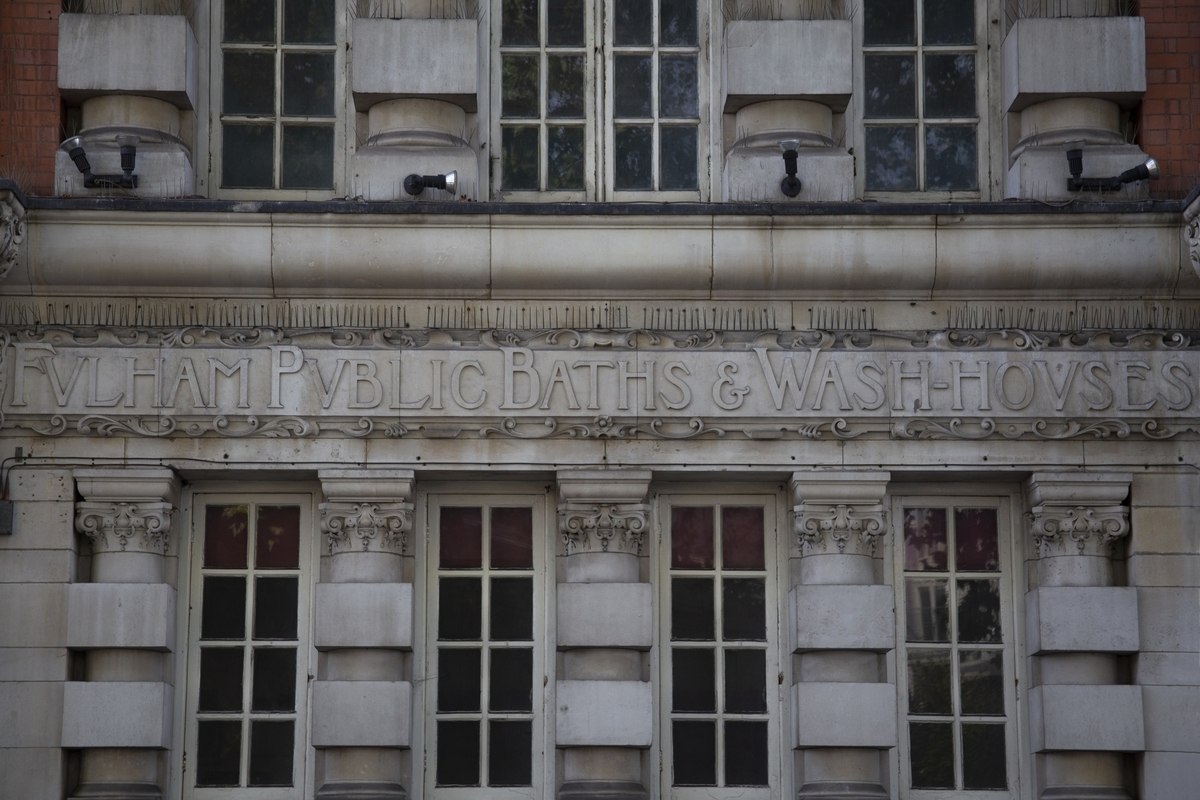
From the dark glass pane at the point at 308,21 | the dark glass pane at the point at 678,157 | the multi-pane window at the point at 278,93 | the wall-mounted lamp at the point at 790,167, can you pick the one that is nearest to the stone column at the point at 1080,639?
the wall-mounted lamp at the point at 790,167

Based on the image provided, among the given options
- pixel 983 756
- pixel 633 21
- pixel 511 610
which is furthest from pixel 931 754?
pixel 633 21

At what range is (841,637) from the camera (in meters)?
11.6

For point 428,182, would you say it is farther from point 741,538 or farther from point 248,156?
point 741,538

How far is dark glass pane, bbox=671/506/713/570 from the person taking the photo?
1216cm

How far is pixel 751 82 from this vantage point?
40.0 ft

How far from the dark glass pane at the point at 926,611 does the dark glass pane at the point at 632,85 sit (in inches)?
151

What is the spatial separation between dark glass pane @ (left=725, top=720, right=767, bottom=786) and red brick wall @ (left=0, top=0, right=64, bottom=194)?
596 cm

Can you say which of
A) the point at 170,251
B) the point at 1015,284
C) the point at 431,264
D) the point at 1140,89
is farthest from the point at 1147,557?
the point at 170,251

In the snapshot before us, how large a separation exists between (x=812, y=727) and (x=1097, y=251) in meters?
3.70

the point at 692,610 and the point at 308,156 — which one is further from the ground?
the point at 308,156

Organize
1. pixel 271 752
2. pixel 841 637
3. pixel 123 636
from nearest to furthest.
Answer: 1. pixel 123 636
2. pixel 841 637
3. pixel 271 752

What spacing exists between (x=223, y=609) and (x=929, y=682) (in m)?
4.82

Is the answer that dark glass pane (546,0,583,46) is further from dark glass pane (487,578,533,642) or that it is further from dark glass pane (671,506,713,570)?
dark glass pane (487,578,533,642)

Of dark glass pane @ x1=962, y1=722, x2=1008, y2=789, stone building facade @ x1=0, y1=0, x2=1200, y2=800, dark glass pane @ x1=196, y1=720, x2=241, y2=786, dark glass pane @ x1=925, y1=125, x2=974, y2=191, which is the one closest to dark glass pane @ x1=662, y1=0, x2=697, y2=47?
stone building facade @ x1=0, y1=0, x2=1200, y2=800
